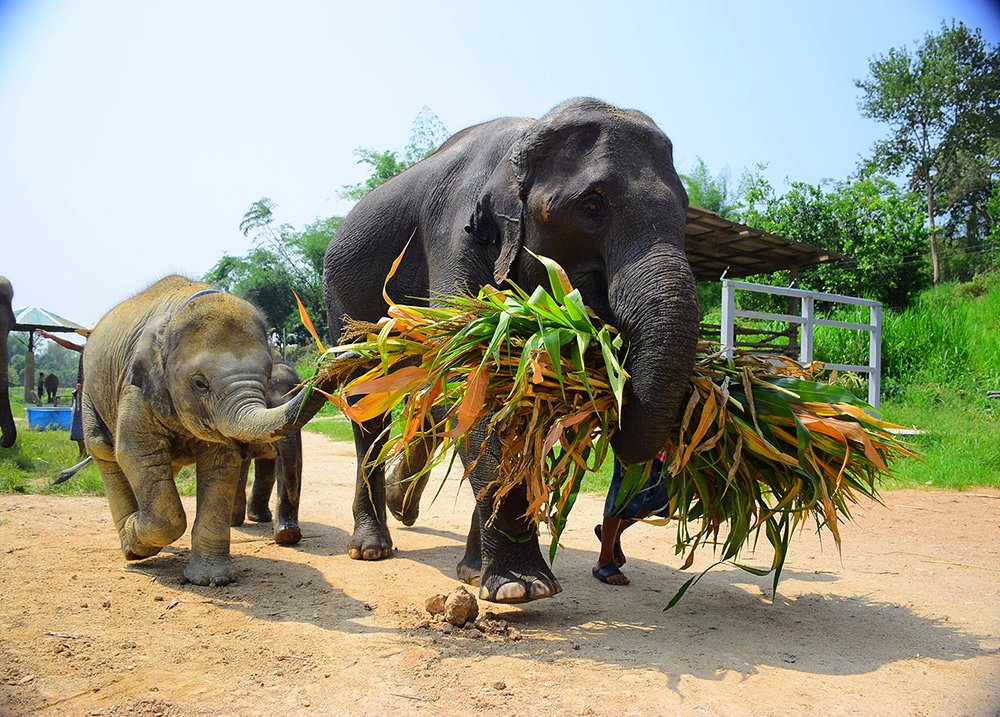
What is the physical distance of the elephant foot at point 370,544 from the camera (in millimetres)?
5629

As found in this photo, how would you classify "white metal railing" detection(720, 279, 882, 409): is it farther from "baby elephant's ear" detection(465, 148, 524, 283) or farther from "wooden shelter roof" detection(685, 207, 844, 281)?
"baby elephant's ear" detection(465, 148, 524, 283)

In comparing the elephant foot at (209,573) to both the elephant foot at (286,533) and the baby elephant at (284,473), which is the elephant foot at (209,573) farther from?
the elephant foot at (286,533)

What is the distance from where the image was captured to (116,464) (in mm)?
5527

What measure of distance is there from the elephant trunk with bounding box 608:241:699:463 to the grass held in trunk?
0.29 feet

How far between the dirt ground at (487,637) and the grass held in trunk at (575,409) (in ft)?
1.68

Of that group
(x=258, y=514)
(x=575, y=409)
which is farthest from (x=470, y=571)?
(x=258, y=514)

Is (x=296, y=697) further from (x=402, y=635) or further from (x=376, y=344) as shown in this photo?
(x=376, y=344)

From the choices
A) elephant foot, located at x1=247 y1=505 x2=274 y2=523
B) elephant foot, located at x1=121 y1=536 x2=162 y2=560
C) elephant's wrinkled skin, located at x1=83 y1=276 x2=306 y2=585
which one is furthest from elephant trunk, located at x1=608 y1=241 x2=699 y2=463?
elephant foot, located at x1=247 y1=505 x2=274 y2=523

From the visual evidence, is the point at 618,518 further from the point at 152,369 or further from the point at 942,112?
the point at 942,112

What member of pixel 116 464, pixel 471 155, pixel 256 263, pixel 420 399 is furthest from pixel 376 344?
pixel 256 263

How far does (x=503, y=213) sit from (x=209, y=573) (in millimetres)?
2642

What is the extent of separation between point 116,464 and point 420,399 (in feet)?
9.93

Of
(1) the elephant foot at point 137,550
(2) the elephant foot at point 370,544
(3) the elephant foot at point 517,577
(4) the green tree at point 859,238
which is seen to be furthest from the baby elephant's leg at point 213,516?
(4) the green tree at point 859,238

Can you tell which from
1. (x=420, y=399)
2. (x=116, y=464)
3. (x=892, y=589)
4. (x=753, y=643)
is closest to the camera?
(x=420, y=399)
